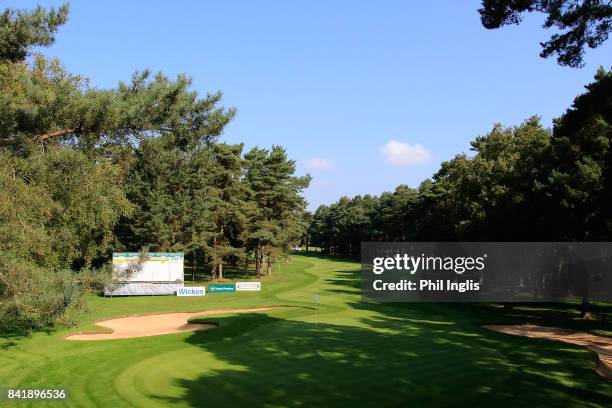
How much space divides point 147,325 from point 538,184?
1180 inches

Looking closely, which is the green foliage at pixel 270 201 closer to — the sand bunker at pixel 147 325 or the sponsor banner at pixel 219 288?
the sponsor banner at pixel 219 288

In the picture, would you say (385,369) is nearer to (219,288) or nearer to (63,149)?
(63,149)

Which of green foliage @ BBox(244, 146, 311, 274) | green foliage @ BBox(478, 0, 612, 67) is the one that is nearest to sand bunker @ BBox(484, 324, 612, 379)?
green foliage @ BBox(478, 0, 612, 67)

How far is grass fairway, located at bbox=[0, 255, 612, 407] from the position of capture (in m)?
17.8

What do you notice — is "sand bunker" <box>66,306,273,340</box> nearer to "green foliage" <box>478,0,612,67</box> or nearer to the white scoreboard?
the white scoreboard

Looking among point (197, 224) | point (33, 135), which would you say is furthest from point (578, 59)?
point (197, 224)

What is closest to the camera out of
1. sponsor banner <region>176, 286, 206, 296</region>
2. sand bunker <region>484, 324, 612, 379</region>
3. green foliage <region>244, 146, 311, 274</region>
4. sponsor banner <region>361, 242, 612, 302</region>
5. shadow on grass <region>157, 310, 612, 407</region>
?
shadow on grass <region>157, 310, 612, 407</region>

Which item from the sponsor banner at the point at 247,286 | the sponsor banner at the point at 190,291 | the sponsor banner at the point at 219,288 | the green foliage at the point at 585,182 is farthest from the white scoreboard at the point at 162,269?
the green foliage at the point at 585,182

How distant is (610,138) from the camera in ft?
107

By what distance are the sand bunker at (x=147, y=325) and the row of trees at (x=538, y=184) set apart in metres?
23.9

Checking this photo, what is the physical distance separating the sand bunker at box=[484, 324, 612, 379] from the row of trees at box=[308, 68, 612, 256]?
6.68m

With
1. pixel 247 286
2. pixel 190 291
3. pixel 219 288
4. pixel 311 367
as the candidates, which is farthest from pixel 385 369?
pixel 247 286

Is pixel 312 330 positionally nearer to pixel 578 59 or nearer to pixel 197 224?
pixel 578 59

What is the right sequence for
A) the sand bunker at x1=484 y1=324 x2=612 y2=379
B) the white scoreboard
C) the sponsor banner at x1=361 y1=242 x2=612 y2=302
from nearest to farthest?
the sand bunker at x1=484 y1=324 x2=612 y2=379 → the sponsor banner at x1=361 y1=242 x2=612 y2=302 → the white scoreboard
